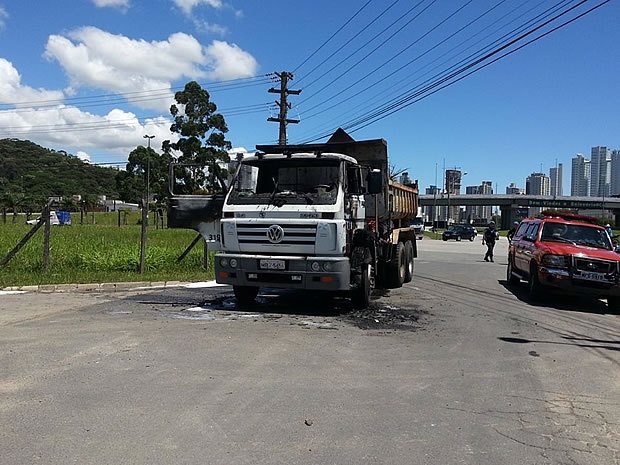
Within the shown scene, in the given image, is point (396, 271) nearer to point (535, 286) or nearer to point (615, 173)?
point (535, 286)

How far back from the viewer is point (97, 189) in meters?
111

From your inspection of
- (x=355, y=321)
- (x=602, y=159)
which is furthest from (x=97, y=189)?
(x=355, y=321)

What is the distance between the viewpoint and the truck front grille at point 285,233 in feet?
29.4

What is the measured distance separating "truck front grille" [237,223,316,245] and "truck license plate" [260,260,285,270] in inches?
11.9

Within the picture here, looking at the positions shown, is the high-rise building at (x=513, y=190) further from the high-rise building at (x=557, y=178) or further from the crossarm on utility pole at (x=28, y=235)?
the crossarm on utility pole at (x=28, y=235)

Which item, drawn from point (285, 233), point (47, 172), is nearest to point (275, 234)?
point (285, 233)

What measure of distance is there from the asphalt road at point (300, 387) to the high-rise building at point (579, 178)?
12191 cm

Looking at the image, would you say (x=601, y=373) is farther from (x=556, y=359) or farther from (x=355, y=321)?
(x=355, y=321)

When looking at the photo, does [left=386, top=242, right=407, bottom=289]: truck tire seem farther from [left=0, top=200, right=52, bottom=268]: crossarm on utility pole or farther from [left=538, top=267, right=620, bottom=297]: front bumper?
[left=0, top=200, right=52, bottom=268]: crossarm on utility pole

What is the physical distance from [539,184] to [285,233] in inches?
5683

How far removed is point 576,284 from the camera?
11.1 metres

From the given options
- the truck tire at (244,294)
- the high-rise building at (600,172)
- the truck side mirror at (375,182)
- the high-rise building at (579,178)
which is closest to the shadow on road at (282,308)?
the truck tire at (244,294)

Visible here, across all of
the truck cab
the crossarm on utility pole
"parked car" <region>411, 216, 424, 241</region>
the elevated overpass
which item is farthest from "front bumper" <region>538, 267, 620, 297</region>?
the elevated overpass

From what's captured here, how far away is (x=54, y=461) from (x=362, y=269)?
6.66 m
